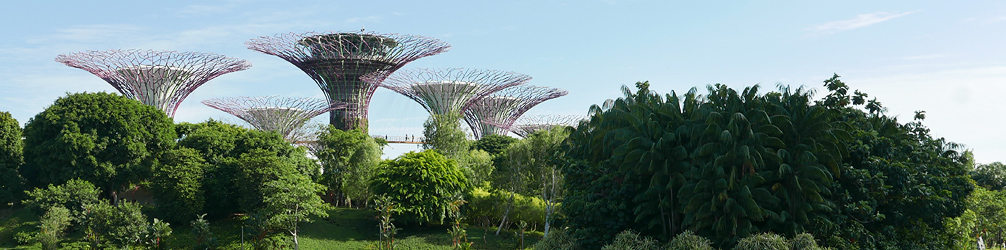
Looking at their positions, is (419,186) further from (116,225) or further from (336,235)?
(116,225)

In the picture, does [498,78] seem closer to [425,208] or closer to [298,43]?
[298,43]

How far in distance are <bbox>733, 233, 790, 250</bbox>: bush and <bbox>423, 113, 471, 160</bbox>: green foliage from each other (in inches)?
1085

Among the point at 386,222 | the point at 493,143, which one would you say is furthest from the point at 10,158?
the point at 493,143

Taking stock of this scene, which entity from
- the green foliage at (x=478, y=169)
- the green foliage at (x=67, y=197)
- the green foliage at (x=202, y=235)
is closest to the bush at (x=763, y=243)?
the green foliage at (x=478, y=169)

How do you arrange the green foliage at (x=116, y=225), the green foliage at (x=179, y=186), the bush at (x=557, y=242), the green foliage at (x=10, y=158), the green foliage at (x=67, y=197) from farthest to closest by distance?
the green foliage at (x=10, y=158) → the green foliage at (x=179, y=186) → the green foliage at (x=67, y=197) → the green foliage at (x=116, y=225) → the bush at (x=557, y=242)

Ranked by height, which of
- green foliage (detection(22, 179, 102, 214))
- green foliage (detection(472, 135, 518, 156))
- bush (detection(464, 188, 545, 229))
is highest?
green foliage (detection(472, 135, 518, 156))

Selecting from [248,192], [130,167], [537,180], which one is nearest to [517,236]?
[537,180]

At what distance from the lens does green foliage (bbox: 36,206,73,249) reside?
37.4 meters

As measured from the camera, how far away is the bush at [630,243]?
1049 inches

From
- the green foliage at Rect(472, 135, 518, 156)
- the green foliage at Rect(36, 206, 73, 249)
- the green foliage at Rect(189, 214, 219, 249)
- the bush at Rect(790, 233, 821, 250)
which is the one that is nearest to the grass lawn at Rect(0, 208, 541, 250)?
the green foliage at Rect(189, 214, 219, 249)

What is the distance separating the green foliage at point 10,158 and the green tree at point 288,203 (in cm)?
1509

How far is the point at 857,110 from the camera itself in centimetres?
3250

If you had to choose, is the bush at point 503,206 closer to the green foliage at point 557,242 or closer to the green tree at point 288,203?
the green tree at point 288,203

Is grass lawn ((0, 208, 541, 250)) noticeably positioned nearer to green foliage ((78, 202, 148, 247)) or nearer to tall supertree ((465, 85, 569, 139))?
green foliage ((78, 202, 148, 247))
